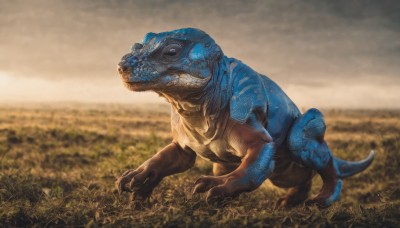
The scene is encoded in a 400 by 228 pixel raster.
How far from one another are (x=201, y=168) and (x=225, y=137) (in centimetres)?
474

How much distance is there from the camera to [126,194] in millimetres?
5332

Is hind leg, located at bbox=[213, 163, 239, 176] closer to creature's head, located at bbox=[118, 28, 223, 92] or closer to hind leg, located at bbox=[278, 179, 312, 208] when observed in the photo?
Result: hind leg, located at bbox=[278, 179, 312, 208]

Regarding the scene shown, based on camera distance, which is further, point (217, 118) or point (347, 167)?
point (347, 167)

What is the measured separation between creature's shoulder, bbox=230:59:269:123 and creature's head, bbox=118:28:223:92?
0.30 metres

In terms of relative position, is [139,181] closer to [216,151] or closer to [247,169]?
[216,151]

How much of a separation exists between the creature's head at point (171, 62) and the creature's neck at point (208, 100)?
0.10m

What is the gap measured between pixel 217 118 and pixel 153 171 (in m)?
0.89

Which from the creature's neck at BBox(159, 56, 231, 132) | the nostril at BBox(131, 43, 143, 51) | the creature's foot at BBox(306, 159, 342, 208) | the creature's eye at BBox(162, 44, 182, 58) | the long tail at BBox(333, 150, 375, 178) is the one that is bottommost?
the creature's foot at BBox(306, 159, 342, 208)

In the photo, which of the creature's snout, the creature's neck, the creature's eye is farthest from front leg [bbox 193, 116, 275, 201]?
the creature's snout

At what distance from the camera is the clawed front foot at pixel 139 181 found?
14.9ft

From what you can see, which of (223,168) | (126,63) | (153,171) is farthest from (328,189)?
(126,63)

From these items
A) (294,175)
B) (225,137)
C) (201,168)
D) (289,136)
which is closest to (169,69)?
(225,137)

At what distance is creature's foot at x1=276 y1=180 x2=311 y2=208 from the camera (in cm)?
567

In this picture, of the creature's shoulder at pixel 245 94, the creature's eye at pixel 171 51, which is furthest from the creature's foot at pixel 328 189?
the creature's eye at pixel 171 51
